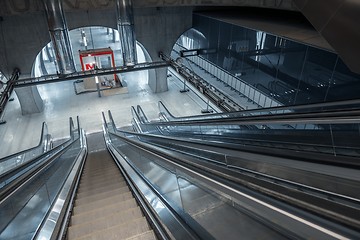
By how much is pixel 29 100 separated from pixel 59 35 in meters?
4.27

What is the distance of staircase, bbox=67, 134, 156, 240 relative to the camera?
247 cm

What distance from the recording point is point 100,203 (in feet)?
10.9

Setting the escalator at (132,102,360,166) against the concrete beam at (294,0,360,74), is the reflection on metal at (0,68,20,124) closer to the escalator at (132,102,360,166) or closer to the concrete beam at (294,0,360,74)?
the escalator at (132,102,360,166)

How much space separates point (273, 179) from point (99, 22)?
36.8 ft

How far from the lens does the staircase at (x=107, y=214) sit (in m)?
2.47

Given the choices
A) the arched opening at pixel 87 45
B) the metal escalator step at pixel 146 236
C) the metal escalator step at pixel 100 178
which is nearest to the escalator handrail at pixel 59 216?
the metal escalator step at pixel 146 236

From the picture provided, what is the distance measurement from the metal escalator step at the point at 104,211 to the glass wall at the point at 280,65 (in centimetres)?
542

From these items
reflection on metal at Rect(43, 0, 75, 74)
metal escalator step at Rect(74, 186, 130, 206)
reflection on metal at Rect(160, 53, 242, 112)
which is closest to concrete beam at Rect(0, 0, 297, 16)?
reflection on metal at Rect(43, 0, 75, 74)

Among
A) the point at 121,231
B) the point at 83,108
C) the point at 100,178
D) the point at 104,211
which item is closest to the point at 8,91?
the point at 83,108

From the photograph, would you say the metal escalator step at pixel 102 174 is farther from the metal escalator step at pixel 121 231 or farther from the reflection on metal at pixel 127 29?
the reflection on metal at pixel 127 29

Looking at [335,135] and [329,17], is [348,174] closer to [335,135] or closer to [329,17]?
[335,135]

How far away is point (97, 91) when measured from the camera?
1362 cm

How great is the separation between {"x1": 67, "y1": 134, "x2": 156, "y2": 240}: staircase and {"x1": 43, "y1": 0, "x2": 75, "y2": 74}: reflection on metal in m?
6.14

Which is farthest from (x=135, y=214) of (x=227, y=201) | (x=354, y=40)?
(x=354, y=40)
